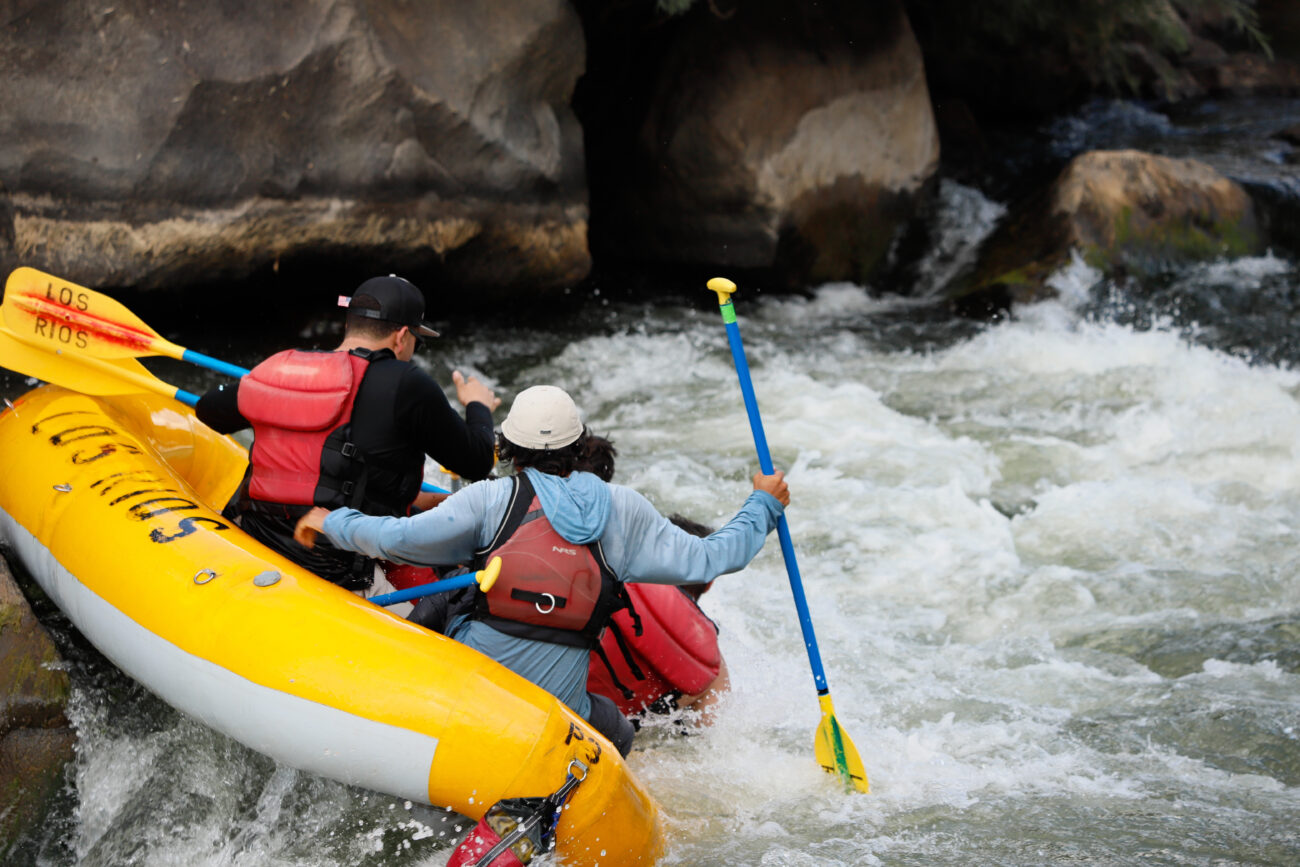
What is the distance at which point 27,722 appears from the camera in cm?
272

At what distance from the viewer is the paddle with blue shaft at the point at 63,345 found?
3455 mm

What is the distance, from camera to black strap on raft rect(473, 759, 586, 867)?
2316 mm

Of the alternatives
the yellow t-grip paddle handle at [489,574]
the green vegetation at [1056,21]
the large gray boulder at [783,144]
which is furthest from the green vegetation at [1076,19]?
the yellow t-grip paddle handle at [489,574]

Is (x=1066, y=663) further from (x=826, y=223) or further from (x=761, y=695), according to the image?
(x=826, y=223)

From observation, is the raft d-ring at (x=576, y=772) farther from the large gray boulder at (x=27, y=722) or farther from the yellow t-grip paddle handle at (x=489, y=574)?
the large gray boulder at (x=27, y=722)

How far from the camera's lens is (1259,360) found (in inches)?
255

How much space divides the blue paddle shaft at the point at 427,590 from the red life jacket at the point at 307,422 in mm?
245

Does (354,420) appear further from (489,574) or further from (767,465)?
(767,465)

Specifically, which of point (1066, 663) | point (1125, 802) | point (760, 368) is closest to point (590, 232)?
point (760, 368)

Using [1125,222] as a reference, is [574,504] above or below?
above

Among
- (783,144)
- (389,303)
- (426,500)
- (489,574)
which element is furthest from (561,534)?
(783,144)

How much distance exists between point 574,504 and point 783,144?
555 centimetres

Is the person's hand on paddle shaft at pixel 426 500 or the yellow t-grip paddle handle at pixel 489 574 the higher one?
the yellow t-grip paddle handle at pixel 489 574

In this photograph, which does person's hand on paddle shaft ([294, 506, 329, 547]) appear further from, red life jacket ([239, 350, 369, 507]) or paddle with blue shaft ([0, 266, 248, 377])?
paddle with blue shaft ([0, 266, 248, 377])
